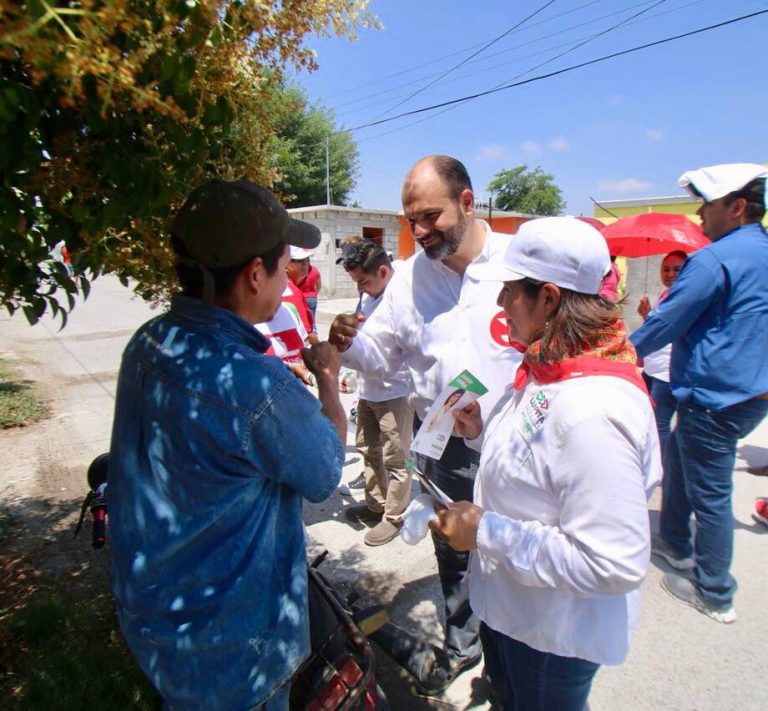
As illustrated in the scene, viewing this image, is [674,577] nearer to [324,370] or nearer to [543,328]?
[543,328]

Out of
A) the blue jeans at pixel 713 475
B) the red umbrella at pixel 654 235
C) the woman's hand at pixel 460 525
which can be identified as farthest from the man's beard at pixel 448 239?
the red umbrella at pixel 654 235

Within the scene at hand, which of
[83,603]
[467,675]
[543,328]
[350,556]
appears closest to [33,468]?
[83,603]

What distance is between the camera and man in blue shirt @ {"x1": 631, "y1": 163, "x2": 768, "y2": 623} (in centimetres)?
251

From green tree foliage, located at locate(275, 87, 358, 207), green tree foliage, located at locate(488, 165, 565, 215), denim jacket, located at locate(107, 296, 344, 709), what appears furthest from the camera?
green tree foliage, located at locate(488, 165, 565, 215)

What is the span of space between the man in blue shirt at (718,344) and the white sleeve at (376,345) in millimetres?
1275

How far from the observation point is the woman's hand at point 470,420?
191cm

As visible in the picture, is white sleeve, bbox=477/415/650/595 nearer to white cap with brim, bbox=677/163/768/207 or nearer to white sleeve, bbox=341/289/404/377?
white sleeve, bbox=341/289/404/377

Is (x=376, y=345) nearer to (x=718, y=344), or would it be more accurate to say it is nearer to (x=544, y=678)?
(x=544, y=678)

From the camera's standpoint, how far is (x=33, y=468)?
15.2ft

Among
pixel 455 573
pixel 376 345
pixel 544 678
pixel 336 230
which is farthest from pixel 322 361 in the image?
pixel 336 230

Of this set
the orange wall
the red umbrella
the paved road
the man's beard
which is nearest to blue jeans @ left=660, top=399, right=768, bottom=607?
the paved road

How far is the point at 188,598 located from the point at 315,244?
3.67 feet

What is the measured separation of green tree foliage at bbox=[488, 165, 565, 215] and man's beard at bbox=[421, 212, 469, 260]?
50.8 metres

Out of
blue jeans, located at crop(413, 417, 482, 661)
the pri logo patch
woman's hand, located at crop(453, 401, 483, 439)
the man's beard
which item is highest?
the man's beard
